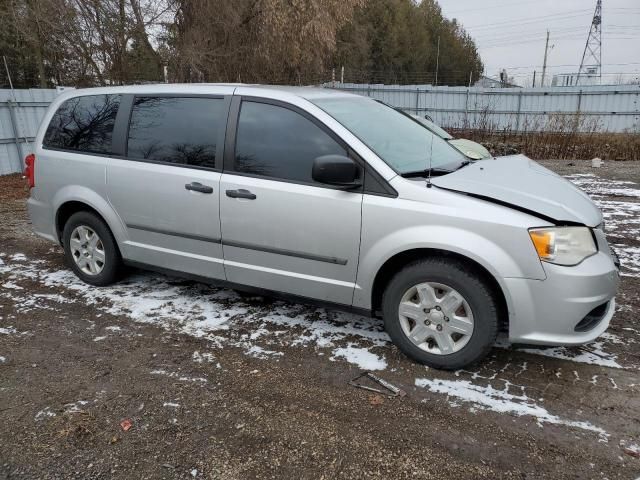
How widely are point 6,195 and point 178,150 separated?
24.1ft

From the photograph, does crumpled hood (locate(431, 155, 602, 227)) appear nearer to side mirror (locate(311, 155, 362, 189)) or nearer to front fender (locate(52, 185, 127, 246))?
side mirror (locate(311, 155, 362, 189))

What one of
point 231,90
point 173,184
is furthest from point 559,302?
point 173,184

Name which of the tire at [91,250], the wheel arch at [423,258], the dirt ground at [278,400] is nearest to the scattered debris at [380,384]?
the dirt ground at [278,400]

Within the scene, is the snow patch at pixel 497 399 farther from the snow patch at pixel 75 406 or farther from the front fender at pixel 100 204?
the front fender at pixel 100 204

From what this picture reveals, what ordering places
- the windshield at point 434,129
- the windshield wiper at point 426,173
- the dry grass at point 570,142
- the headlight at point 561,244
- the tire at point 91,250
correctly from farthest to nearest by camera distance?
the dry grass at point 570,142 → the windshield at point 434,129 → the tire at point 91,250 → the windshield wiper at point 426,173 → the headlight at point 561,244

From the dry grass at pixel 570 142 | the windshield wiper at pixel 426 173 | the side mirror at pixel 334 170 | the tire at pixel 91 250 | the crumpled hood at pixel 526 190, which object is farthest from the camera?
A: the dry grass at pixel 570 142

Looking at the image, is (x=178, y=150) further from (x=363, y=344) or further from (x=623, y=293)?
(x=623, y=293)

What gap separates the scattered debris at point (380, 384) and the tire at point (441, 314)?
0.29 meters

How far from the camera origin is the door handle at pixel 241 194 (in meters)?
3.53

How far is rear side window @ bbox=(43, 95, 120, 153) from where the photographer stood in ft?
14.2

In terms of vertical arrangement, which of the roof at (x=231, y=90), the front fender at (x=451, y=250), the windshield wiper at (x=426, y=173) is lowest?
the front fender at (x=451, y=250)

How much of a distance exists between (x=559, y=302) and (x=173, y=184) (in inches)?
112

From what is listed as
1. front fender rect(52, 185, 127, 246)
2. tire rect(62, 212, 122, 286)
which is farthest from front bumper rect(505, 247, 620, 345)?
tire rect(62, 212, 122, 286)

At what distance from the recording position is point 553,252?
279cm
